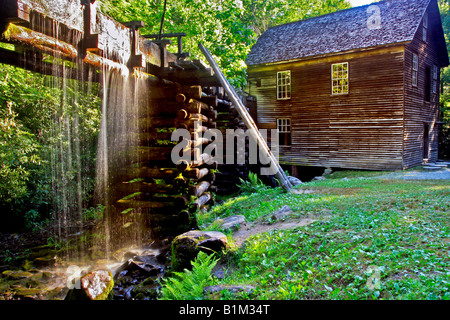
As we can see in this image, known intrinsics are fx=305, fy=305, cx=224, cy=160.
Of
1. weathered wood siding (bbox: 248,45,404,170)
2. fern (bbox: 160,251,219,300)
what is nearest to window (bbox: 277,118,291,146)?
weathered wood siding (bbox: 248,45,404,170)

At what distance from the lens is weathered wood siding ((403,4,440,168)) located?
1688 cm

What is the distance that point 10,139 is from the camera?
8203 millimetres

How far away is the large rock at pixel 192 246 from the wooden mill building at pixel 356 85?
1252 cm

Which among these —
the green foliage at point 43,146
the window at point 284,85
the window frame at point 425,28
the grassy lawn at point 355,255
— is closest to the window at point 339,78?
the window at point 284,85

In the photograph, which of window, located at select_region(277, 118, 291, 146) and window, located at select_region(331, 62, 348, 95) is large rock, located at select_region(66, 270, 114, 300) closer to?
window, located at select_region(331, 62, 348, 95)

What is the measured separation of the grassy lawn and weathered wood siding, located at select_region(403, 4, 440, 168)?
12.2 metres

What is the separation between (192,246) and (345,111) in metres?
15.5

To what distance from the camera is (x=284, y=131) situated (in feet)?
67.4

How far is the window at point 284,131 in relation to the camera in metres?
20.4

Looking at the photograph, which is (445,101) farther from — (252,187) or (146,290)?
(146,290)
